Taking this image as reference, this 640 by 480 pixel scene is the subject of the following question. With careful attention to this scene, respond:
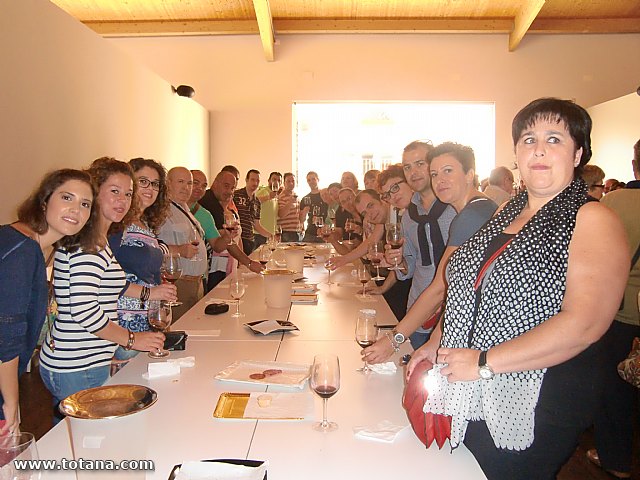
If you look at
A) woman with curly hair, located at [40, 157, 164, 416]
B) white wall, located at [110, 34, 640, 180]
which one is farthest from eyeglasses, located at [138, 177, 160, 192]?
white wall, located at [110, 34, 640, 180]

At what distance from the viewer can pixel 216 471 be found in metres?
1.12

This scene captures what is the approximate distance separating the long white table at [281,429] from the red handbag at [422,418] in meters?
0.04

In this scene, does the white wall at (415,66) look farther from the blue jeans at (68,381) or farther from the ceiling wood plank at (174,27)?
the blue jeans at (68,381)

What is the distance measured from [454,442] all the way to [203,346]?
4.11ft

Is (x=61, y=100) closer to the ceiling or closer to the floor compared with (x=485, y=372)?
closer to the ceiling

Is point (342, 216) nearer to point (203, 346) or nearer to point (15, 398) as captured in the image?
point (203, 346)

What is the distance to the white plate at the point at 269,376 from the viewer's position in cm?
182

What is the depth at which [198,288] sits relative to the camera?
4.09 meters

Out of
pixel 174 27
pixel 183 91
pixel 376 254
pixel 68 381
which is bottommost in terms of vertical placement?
pixel 68 381

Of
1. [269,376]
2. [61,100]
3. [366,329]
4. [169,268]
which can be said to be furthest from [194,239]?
[366,329]

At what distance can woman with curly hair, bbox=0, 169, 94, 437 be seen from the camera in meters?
1.77

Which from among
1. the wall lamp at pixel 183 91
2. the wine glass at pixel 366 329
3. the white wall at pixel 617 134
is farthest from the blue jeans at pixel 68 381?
the white wall at pixel 617 134

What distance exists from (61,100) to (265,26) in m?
4.52

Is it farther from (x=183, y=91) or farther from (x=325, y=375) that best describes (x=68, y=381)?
(x=183, y=91)
